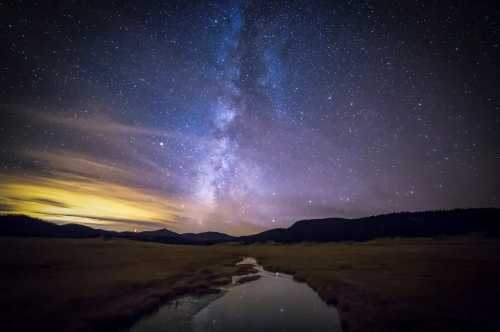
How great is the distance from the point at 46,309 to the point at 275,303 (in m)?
17.7

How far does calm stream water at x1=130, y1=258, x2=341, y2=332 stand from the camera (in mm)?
19031

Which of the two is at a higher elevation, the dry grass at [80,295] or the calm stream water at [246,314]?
the dry grass at [80,295]

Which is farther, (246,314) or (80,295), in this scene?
(80,295)

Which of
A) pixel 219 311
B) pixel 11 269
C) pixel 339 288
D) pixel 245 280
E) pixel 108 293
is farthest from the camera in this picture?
pixel 245 280

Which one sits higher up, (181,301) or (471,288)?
(471,288)

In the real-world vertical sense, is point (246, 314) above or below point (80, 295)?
below

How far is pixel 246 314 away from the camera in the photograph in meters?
22.3

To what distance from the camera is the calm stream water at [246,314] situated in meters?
19.0

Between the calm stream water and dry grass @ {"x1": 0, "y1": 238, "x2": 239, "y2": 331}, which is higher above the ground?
dry grass @ {"x1": 0, "y1": 238, "x2": 239, "y2": 331}

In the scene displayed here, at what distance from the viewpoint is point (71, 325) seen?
16688mm

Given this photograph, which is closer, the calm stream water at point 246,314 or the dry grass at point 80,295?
the dry grass at point 80,295

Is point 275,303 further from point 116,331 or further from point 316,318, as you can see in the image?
point 116,331

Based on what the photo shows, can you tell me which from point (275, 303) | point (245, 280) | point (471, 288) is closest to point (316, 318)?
point (275, 303)

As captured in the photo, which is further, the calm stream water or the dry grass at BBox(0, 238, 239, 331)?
the calm stream water
